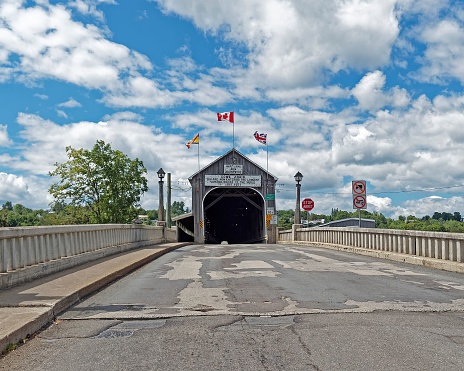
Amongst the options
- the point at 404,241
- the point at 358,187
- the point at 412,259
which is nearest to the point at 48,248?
the point at 412,259

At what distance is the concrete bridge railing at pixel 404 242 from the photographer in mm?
13375

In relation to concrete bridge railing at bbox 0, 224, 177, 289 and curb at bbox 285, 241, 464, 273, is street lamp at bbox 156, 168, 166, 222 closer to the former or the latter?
concrete bridge railing at bbox 0, 224, 177, 289

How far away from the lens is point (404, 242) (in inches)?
654

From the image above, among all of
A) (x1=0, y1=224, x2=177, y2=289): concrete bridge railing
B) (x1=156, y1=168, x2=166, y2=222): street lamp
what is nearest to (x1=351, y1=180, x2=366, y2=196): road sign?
(x1=0, y1=224, x2=177, y2=289): concrete bridge railing

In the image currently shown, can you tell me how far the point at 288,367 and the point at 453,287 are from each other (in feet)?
21.4

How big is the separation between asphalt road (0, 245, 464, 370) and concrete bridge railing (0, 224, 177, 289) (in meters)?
1.54

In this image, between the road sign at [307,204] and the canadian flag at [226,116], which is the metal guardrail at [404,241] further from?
the canadian flag at [226,116]

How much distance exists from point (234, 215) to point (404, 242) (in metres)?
55.5

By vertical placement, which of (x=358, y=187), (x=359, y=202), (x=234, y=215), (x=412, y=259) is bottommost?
(x=412, y=259)

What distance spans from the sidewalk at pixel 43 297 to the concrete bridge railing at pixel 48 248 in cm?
23

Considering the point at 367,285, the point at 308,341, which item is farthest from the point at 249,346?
the point at 367,285

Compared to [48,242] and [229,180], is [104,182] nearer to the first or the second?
[229,180]

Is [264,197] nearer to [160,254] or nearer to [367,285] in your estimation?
[160,254]

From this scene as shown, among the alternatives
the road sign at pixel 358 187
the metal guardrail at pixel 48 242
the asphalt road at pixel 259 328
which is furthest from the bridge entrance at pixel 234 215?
the asphalt road at pixel 259 328
